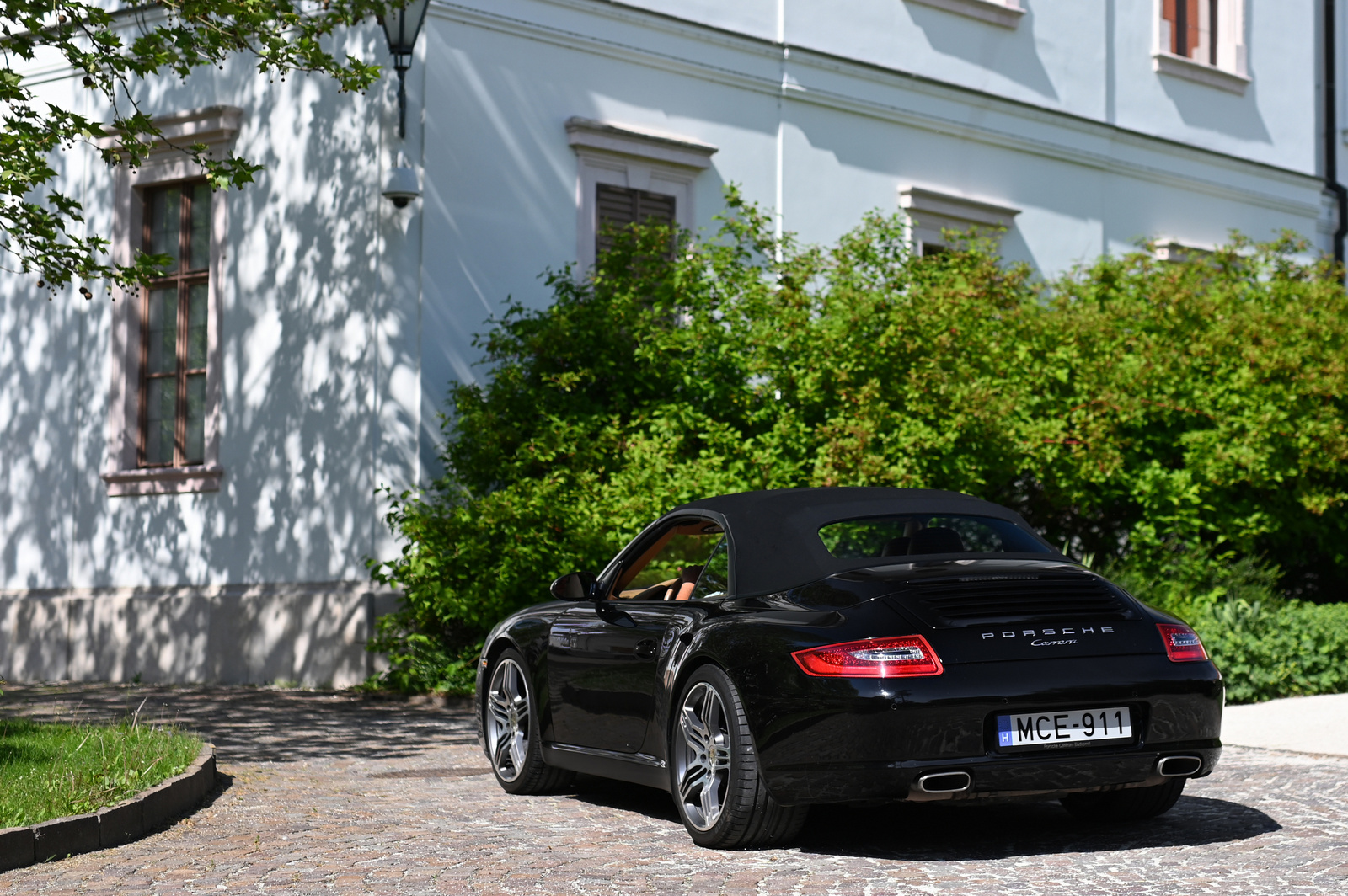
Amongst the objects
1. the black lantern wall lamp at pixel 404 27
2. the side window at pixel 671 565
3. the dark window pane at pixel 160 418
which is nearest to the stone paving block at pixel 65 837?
the side window at pixel 671 565

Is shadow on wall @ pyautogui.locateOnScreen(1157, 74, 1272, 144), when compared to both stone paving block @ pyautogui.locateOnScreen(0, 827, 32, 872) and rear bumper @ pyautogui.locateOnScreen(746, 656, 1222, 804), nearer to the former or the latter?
rear bumper @ pyautogui.locateOnScreen(746, 656, 1222, 804)

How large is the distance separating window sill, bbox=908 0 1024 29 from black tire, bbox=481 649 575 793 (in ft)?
38.6

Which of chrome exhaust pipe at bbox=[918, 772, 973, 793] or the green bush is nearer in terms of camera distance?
chrome exhaust pipe at bbox=[918, 772, 973, 793]

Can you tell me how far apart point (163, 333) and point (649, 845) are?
11.1 metres

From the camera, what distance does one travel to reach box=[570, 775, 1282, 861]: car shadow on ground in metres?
6.38

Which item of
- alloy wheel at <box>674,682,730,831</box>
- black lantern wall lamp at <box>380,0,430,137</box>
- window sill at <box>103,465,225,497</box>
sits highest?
black lantern wall lamp at <box>380,0,430,137</box>

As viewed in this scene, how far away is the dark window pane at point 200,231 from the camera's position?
52.4ft

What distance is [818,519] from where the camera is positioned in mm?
6926

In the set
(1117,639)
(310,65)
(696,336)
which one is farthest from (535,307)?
(1117,639)

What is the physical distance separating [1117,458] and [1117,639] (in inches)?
314

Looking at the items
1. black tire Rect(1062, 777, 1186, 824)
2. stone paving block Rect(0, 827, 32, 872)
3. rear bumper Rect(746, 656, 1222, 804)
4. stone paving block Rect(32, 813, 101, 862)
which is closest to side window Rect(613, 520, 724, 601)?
rear bumper Rect(746, 656, 1222, 804)

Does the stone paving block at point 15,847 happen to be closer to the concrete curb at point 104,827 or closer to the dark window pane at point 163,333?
the concrete curb at point 104,827

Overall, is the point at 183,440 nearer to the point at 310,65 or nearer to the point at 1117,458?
the point at 310,65

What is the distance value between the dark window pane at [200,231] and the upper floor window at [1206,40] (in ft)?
38.9
